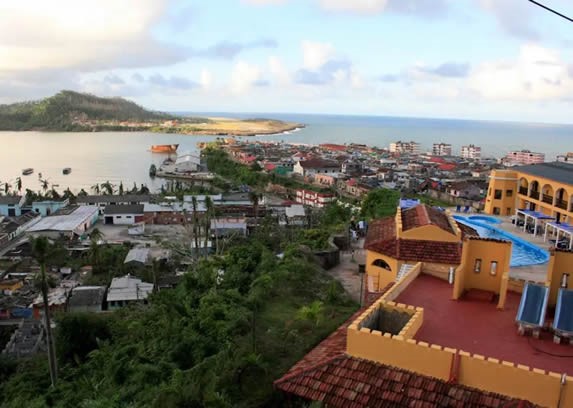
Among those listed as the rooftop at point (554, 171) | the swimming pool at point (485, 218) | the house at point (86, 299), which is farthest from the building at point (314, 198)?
the house at point (86, 299)

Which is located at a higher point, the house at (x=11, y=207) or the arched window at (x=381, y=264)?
the arched window at (x=381, y=264)

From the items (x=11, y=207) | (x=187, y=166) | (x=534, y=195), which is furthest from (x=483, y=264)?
(x=187, y=166)

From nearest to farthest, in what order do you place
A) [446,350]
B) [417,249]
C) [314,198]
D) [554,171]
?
[446,350], [417,249], [554,171], [314,198]

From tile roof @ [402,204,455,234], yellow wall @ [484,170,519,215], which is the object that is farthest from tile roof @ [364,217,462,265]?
yellow wall @ [484,170,519,215]

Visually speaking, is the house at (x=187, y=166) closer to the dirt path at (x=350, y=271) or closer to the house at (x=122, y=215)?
the house at (x=122, y=215)

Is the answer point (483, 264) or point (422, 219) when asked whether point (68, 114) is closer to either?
point (422, 219)

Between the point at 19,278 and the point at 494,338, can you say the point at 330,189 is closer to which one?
the point at 19,278

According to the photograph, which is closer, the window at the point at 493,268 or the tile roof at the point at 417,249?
the window at the point at 493,268

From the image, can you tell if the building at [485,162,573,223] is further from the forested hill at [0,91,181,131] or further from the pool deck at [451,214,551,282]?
the forested hill at [0,91,181,131]
